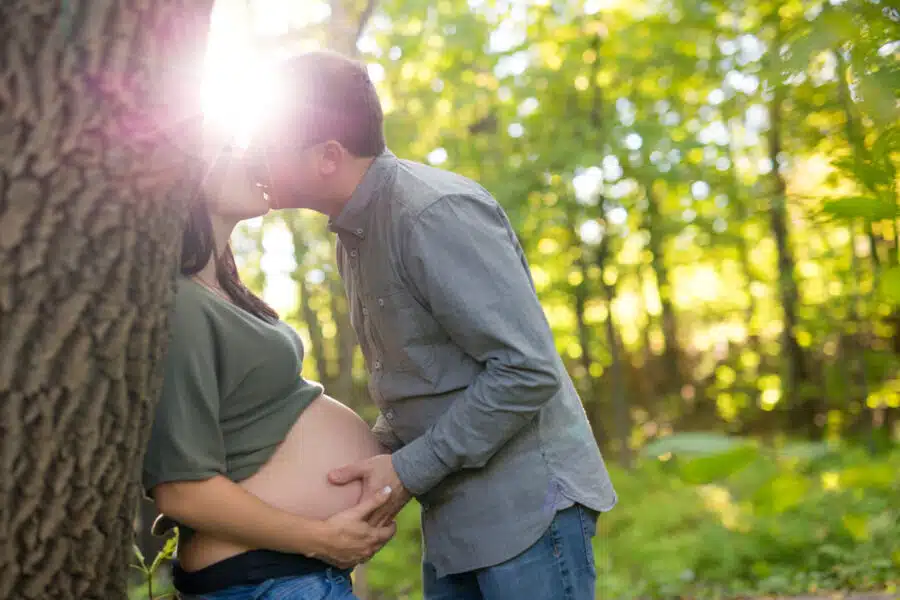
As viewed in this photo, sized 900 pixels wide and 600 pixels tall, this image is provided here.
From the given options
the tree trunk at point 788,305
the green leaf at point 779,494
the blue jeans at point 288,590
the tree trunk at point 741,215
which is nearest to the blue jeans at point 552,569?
the blue jeans at point 288,590

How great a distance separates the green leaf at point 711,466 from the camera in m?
0.67

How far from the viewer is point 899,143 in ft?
2.65

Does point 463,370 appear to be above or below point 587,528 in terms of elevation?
above

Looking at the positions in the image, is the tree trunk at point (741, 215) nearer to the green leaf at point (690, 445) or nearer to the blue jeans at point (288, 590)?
the blue jeans at point (288, 590)

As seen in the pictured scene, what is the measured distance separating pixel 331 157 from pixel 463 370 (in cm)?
57

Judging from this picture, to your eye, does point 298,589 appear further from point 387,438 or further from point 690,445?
point 690,445

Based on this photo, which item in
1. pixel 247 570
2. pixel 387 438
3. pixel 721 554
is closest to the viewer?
pixel 247 570

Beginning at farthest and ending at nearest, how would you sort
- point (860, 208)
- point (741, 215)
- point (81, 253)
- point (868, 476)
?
point (741, 215) → point (81, 253) → point (868, 476) → point (860, 208)

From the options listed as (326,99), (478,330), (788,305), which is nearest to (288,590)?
(478,330)

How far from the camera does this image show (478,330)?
5.49ft

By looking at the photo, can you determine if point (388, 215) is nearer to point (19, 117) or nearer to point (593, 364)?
point (19, 117)

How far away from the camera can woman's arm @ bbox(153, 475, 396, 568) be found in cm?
158

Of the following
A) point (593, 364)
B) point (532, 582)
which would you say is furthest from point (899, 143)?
point (593, 364)

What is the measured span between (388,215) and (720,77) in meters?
5.83
